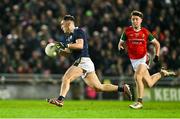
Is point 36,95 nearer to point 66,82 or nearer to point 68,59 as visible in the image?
point 68,59

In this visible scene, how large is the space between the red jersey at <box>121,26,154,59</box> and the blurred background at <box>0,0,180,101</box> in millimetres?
8582

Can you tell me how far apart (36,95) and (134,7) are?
593 centimetres

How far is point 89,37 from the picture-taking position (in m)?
27.6

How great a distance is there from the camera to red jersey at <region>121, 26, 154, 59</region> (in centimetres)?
1719

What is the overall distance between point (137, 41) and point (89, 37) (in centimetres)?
1037

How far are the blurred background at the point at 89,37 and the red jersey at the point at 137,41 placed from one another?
8.58 metres

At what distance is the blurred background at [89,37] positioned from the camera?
25984 mm

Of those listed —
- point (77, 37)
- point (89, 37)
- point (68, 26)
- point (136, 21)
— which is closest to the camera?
point (77, 37)

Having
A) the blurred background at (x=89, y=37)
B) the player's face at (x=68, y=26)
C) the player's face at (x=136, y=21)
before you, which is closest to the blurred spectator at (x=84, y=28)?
the blurred background at (x=89, y=37)

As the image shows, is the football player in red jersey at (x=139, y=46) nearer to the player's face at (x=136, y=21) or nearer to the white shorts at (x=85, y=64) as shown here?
the player's face at (x=136, y=21)

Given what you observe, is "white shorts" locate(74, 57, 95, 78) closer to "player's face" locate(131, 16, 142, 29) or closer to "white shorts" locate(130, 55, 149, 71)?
"white shorts" locate(130, 55, 149, 71)

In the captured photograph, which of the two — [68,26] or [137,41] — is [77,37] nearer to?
[68,26]

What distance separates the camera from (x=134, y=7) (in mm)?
28656

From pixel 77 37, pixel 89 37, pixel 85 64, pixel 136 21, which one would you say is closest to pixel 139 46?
pixel 136 21
